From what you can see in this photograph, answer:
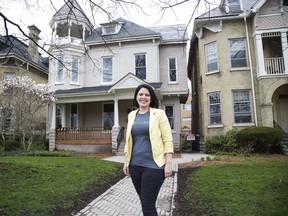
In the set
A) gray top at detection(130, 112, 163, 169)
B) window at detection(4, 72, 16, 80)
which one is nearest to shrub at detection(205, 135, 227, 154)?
gray top at detection(130, 112, 163, 169)

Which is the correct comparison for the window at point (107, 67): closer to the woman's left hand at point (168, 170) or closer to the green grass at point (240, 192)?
the green grass at point (240, 192)

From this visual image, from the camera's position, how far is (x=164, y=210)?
4.84 m

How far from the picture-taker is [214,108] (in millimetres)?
16391

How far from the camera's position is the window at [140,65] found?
1880 centimetres

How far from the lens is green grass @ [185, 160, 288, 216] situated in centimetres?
451

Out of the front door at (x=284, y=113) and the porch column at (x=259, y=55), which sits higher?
the porch column at (x=259, y=55)

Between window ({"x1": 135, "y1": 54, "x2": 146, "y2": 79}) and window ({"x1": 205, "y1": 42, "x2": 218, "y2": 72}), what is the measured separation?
474 cm

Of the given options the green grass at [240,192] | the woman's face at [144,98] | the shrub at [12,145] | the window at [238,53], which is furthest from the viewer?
the shrub at [12,145]

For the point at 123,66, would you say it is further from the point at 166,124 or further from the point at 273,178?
the point at 166,124

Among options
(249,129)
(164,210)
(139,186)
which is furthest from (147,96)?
(249,129)

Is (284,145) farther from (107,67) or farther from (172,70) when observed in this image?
(107,67)

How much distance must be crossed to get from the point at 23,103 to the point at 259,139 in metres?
15.7

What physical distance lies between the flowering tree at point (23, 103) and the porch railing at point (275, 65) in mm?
14590

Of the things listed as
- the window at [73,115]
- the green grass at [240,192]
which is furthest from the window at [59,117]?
the green grass at [240,192]
